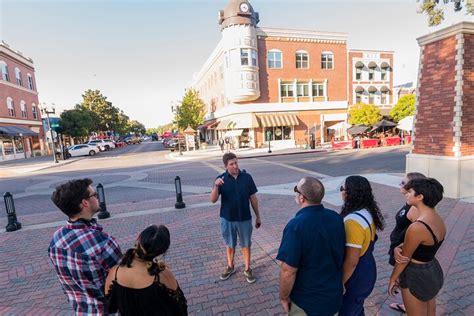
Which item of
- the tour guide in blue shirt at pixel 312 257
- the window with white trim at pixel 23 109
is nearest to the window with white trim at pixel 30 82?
the window with white trim at pixel 23 109

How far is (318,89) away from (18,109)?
119 ft

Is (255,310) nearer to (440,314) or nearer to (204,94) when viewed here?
(440,314)

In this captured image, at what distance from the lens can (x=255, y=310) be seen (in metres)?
3.33

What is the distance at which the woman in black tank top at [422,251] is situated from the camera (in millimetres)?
2297

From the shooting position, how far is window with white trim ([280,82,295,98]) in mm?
31297

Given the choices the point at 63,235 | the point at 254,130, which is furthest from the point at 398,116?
the point at 63,235

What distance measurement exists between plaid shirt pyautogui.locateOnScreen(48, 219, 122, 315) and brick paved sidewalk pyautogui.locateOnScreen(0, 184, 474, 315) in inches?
67.2

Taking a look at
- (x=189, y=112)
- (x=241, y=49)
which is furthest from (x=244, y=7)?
(x=189, y=112)

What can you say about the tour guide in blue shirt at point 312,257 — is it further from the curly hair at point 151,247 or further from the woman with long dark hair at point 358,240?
the curly hair at point 151,247

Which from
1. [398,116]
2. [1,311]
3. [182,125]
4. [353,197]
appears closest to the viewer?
[353,197]

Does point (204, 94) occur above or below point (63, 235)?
above

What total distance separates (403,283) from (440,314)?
108 centimetres

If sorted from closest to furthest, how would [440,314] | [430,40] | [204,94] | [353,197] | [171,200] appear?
[353,197] < [440,314] < [430,40] < [171,200] < [204,94]

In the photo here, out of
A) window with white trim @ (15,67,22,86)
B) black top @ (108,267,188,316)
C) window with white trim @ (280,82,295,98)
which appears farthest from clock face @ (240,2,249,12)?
black top @ (108,267,188,316)
